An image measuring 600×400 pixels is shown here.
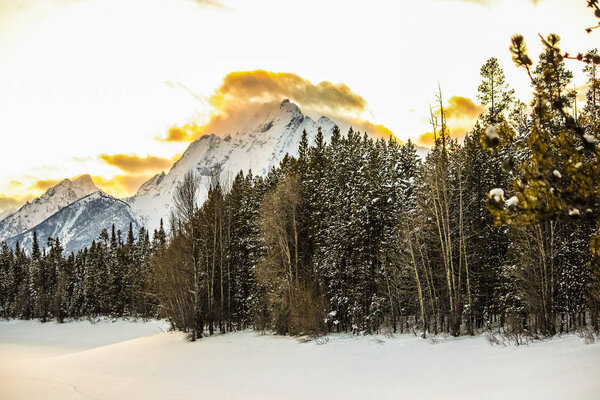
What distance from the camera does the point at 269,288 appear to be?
29.4 metres

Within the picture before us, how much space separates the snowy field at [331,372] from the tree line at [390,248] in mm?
3052

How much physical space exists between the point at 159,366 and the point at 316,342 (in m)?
8.76

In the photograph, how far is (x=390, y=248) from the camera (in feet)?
87.8

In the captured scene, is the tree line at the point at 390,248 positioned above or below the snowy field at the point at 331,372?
above

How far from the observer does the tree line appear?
61.7 ft

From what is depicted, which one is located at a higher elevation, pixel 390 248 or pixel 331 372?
pixel 390 248

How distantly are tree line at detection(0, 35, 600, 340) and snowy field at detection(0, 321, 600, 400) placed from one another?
3.05m

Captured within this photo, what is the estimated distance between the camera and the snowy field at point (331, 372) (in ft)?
33.4

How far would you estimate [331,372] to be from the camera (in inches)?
620

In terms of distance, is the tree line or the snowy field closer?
the snowy field

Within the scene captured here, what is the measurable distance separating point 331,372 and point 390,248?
12453 mm

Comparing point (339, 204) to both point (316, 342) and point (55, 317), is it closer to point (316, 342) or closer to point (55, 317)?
point (316, 342)

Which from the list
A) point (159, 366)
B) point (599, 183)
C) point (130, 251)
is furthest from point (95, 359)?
point (130, 251)

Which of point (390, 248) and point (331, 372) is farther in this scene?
point (390, 248)
